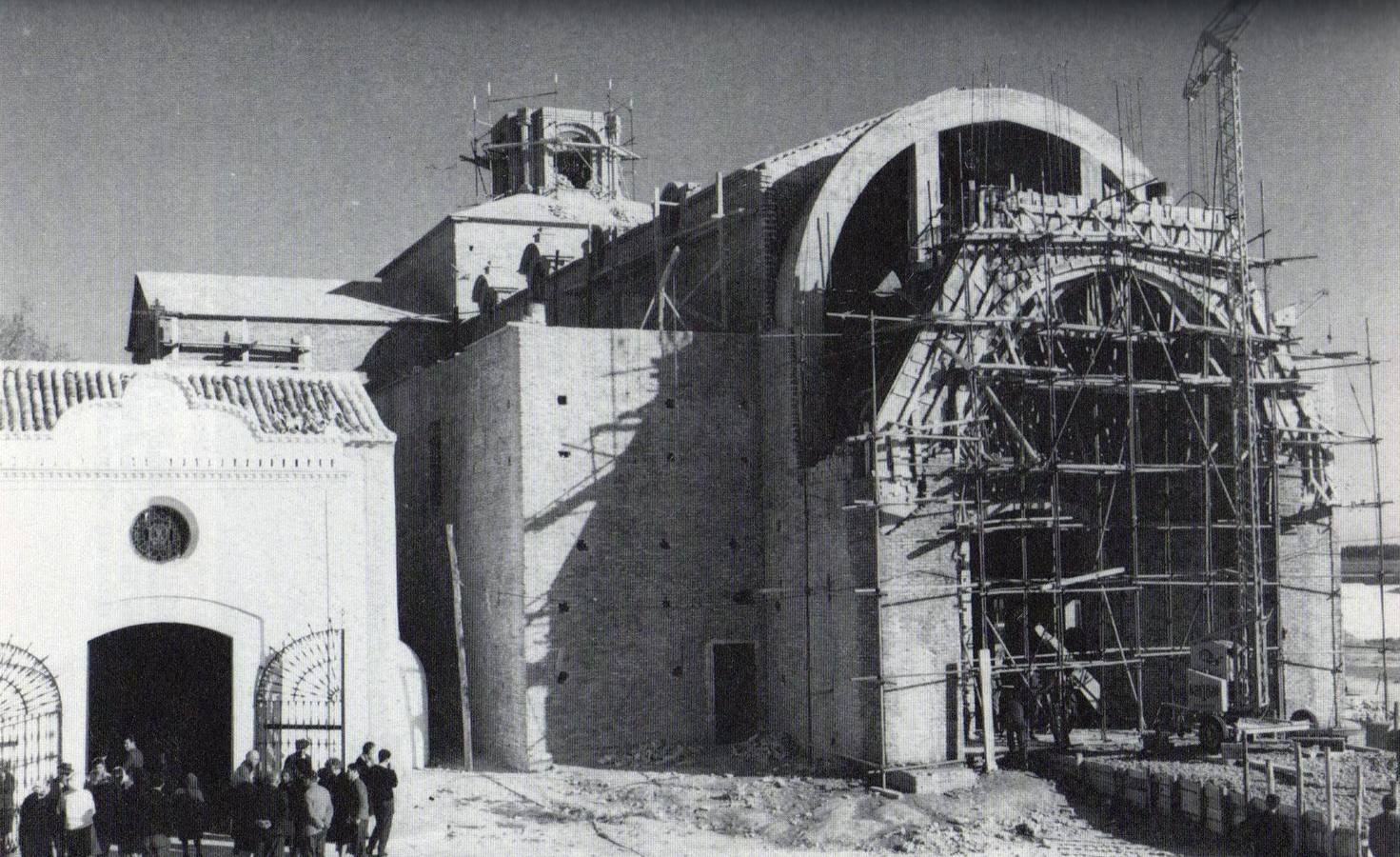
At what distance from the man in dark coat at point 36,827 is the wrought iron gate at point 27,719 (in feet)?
7.43

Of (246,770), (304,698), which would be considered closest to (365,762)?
(246,770)

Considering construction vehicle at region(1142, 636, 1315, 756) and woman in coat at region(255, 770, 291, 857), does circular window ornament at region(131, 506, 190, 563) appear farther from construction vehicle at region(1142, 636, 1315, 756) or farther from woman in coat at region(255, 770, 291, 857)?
construction vehicle at region(1142, 636, 1315, 756)

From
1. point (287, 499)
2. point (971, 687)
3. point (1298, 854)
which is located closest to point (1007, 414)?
point (971, 687)

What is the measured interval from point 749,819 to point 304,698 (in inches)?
255

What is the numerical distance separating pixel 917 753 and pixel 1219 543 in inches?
288

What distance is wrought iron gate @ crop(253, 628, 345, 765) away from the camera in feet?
63.0

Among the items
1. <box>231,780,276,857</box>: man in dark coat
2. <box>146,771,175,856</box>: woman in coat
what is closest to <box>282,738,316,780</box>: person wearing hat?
<box>231,780,276,857</box>: man in dark coat

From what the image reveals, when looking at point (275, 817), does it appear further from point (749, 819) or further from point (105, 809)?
point (749, 819)

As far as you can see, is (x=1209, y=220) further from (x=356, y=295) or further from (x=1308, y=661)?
(x=356, y=295)

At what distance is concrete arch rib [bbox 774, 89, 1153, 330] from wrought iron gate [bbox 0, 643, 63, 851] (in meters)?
12.3

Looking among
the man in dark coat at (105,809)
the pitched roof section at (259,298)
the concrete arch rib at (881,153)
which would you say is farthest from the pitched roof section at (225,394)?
the pitched roof section at (259,298)

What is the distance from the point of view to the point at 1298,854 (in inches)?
617

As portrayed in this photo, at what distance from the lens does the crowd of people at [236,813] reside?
14.9 m

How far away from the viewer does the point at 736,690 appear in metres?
23.8
